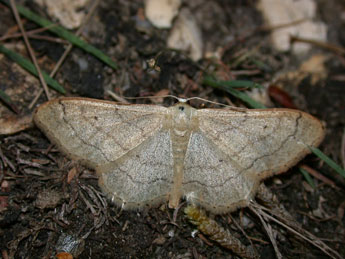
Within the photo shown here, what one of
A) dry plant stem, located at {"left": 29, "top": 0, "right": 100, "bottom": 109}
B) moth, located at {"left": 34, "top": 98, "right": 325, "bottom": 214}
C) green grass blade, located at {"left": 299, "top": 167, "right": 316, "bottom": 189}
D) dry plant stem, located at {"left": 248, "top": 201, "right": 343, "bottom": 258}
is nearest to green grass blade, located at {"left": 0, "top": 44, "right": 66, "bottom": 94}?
dry plant stem, located at {"left": 29, "top": 0, "right": 100, "bottom": 109}

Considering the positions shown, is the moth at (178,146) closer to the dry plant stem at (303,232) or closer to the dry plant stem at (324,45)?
the dry plant stem at (303,232)

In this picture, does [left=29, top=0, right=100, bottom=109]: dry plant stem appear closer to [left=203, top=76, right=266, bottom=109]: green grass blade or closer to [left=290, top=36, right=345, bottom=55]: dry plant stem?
[left=203, top=76, right=266, bottom=109]: green grass blade

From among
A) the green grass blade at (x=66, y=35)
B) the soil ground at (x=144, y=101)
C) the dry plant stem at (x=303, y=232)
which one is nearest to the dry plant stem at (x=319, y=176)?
the soil ground at (x=144, y=101)

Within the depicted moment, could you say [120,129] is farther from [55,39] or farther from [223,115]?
[55,39]

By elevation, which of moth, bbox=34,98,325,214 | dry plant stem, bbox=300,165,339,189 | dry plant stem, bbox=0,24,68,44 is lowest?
dry plant stem, bbox=300,165,339,189

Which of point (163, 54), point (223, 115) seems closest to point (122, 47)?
point (163, 54)

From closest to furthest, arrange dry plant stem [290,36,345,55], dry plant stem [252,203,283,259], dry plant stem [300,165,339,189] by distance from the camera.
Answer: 1. dry plant stem [252,203,283,259]
2. dry plant stem [300,165,339,189]
3. dry plant stem [290,36,345,55]
